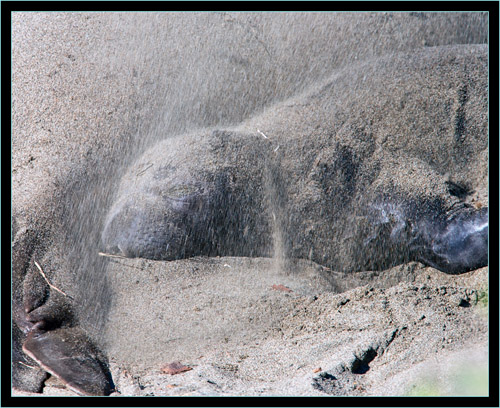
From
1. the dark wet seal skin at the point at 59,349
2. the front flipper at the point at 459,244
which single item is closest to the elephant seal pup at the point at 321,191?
the front flipper at the point at 459,244

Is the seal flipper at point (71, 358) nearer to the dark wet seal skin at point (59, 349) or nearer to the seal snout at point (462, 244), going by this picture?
the dark wet seal skin at point (59, 349)

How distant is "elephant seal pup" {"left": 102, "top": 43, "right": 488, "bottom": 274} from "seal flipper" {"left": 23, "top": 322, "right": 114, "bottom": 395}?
677 mm

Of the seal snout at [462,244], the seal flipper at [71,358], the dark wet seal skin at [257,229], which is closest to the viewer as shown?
the seal flipper at [71,358]

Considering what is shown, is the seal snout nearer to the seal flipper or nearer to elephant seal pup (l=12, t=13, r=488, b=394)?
elephant seal pup (l=12, t=13, r=488, b=394)

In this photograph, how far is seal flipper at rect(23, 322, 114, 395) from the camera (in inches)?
80.3

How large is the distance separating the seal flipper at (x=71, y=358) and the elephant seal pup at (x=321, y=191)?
0.68 metres

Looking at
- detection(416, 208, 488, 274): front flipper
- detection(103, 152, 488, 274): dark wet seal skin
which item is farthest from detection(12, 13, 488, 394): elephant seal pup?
detection(416, 208, 488, 274): front flipper

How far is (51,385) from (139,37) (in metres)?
2.59

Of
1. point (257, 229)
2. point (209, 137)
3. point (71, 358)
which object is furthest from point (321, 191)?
point (71, 358)

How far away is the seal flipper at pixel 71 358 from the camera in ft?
6.69

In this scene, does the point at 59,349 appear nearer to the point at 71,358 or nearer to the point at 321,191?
the point at 71,358

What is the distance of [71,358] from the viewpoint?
219 centimetres

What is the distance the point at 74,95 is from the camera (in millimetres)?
3383

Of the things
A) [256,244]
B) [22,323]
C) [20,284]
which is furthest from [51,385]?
[256,244]
